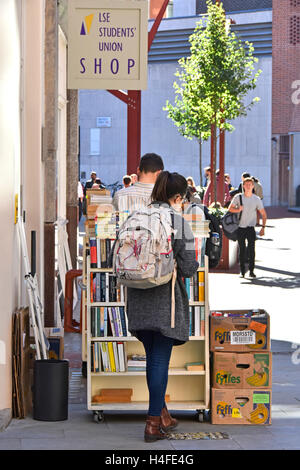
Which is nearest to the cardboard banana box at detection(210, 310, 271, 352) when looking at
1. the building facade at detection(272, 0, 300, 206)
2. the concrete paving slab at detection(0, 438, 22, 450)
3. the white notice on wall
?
the white notice on wall

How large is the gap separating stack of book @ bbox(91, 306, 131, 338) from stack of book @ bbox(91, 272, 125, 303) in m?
0.09

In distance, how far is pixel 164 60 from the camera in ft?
168

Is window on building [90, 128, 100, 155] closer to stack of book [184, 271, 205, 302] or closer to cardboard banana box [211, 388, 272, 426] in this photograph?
stack of book [184, 271, 205, 302]

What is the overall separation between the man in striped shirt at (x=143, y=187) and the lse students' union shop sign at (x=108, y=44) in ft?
10.5

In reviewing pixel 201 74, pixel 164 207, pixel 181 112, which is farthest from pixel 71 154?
pixel 181 112

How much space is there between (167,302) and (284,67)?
157 feet

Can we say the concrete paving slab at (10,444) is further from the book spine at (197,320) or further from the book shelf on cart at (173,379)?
the book spine at (197,320)

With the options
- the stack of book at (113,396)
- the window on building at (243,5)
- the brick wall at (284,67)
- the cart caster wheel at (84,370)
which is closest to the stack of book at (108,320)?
the stack of book at (113,396)

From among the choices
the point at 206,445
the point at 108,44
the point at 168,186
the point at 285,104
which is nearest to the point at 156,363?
the point at 206,445

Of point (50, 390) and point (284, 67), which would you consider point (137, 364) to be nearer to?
point (50, 390)

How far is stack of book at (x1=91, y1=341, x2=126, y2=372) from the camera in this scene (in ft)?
23.1

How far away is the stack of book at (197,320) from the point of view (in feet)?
23.1

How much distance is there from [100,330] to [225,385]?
38.5 inches
